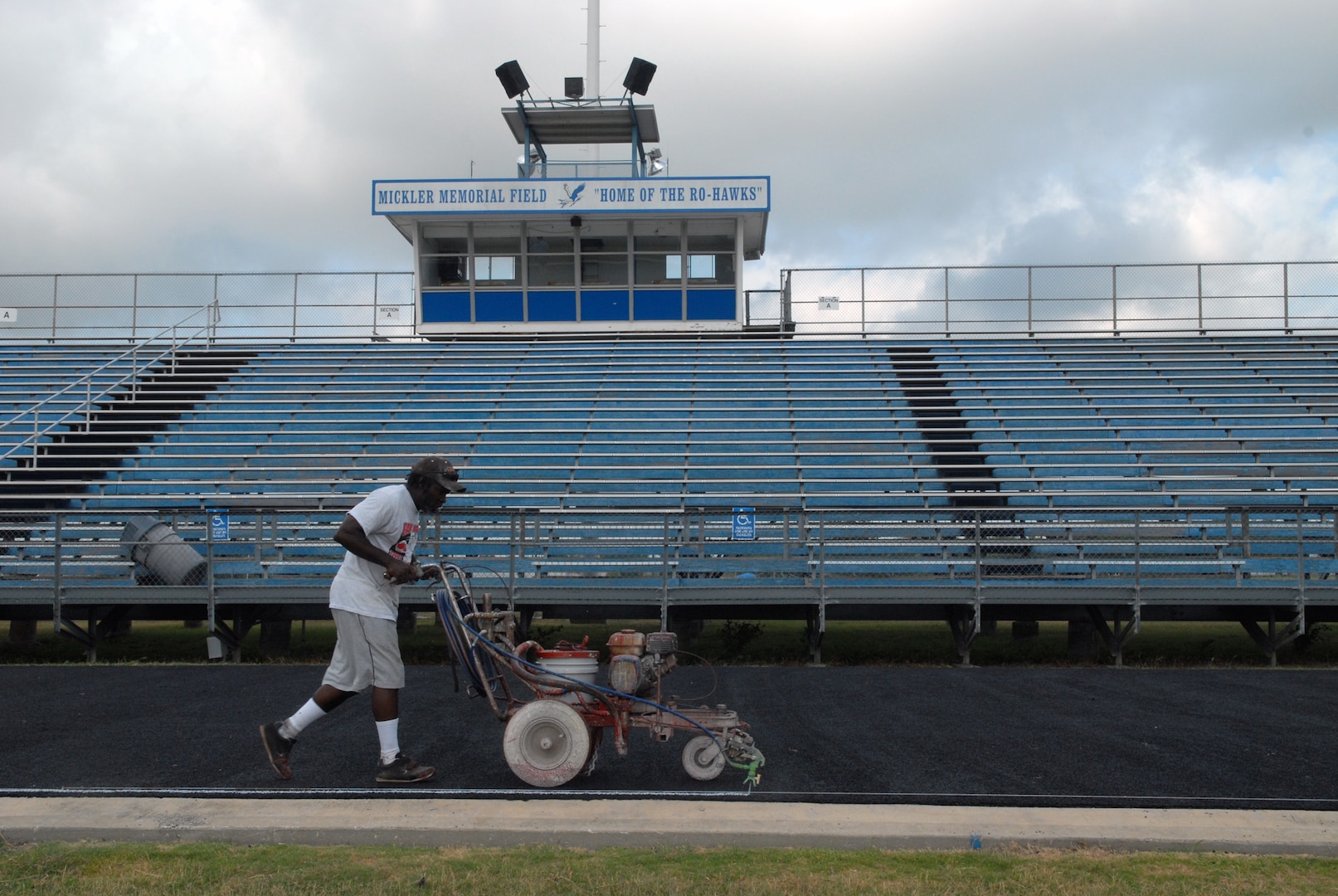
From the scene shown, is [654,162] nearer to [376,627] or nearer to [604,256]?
[604,256]

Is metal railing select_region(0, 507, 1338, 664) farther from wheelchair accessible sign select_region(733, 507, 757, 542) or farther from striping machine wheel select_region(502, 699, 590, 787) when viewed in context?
striping machine wheel select_region(502, 699, 590, 787)

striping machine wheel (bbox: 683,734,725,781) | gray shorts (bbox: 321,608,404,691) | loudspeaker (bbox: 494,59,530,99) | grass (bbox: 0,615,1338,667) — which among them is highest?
loudspeaker (bbox: 494,59,530,99)

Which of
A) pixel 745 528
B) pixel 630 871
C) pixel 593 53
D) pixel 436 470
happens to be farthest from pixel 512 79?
pixel 630 871

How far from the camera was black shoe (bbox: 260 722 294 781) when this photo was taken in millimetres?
5191

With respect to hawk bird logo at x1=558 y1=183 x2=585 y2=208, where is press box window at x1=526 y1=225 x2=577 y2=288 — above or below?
below

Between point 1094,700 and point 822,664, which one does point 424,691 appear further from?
point 1094,700

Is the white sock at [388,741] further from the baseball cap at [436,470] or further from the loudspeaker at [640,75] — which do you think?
the loudspeaker at [640,75]

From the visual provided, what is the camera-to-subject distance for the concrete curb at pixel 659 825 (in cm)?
436

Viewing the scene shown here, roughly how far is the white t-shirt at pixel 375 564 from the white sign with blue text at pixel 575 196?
1487 cm

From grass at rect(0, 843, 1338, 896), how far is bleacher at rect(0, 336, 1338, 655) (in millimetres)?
6571

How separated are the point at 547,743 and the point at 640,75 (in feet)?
57.1

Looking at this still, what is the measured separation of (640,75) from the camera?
20391mm

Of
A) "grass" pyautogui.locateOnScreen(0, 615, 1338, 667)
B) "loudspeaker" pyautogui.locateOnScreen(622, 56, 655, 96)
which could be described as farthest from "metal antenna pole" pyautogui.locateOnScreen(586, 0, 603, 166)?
"grass" pyautogui.locateOnScreen(0, 615, 1338, 667)

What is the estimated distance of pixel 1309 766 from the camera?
18.6 feet
